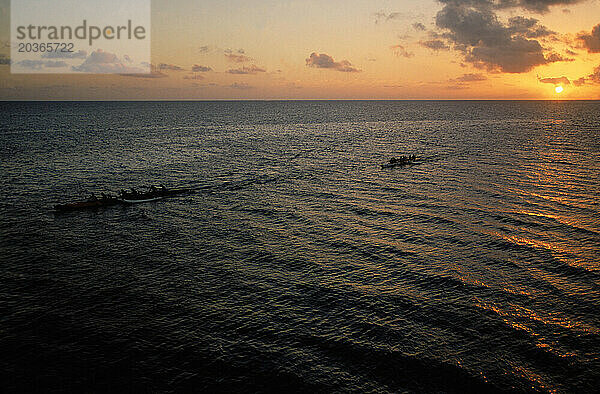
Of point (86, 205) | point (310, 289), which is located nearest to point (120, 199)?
point (86, 205)

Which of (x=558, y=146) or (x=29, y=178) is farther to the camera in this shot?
(x=558, y=146)

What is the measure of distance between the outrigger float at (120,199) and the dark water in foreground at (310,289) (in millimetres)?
2242

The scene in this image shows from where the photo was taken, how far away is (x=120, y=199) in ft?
188

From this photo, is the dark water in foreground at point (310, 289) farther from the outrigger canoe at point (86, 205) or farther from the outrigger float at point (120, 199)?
the outrigger float at point (120, 199)

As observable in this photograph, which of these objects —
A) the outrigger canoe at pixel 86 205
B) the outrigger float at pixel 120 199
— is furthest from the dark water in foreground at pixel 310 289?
the outrigger float at pixel 120 199

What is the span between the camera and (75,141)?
5325 inches

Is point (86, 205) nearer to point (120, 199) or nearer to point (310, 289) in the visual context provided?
point (120, 199)

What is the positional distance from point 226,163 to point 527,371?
75.8 m

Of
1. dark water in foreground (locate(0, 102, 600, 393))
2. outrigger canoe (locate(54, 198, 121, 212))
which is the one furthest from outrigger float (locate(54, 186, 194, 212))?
dark water in foreground (locate(0, 102, 600, 393))

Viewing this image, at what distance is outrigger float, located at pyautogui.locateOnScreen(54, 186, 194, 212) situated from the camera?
53375 mm

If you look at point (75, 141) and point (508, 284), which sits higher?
point (75, 141)

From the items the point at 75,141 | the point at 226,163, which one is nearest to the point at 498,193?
the point at 226,163

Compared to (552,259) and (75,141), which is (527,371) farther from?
(75,141)

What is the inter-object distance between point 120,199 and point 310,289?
36.5 meters
